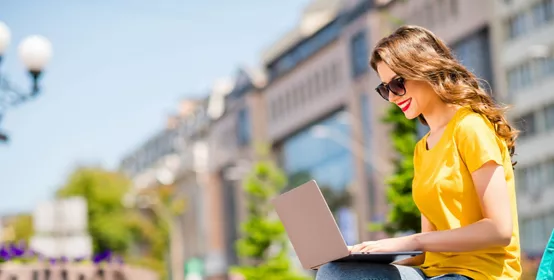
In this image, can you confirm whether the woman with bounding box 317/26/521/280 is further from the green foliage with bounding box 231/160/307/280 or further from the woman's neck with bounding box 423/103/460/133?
the green foliage with bounding box 231/160/307/280

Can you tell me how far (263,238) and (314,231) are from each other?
37201mm

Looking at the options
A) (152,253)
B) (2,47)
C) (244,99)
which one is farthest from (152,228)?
(2,47)

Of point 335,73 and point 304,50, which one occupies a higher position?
point 304,50

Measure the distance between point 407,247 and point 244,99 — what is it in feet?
260

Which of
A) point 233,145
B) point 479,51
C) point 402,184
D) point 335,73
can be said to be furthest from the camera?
point 233,145

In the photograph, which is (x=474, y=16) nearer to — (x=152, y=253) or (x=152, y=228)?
(x=152, y=228)

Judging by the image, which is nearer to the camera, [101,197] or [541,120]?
[541,120]

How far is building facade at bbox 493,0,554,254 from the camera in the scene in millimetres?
48875

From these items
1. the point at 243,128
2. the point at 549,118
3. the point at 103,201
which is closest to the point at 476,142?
the point at 549,118

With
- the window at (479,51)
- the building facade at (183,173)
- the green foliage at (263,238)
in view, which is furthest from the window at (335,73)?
the building facade at (183,173)

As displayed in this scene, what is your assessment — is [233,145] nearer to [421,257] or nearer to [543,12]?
[543,12]

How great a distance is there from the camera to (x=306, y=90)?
71312 mm

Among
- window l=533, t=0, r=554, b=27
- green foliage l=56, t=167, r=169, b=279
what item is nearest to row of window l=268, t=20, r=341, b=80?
green foliage l=56, t=167, r=169, b=279

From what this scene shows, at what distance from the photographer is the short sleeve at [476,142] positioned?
10.7 feet
